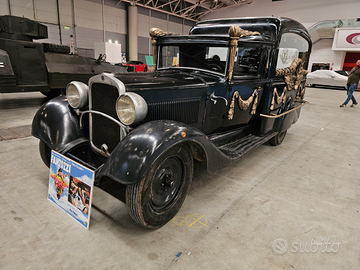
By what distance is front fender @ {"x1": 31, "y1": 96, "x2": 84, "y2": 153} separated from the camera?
8.16 ft

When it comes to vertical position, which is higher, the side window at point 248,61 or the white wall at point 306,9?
the white wall at point 306,9

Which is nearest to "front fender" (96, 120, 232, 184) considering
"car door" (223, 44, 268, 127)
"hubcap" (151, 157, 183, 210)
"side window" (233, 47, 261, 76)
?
"hubcap" (151, 157, 183, 210)

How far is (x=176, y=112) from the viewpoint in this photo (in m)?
2.46

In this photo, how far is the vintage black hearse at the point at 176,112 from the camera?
1.90m

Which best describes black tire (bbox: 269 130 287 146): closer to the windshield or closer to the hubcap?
the windshield

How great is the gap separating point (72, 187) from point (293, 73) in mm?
3889

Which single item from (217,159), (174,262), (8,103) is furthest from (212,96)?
(8,103)

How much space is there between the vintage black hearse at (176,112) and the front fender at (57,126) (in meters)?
0.01

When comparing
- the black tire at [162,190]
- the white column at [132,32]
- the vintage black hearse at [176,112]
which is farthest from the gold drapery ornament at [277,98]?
the white column at [132,32]

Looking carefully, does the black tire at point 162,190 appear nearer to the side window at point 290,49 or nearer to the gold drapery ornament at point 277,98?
the gold drapery ornament at point 277,98

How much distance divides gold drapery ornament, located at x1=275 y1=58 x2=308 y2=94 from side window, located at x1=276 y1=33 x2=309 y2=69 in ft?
0.22

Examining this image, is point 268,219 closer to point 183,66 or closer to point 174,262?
point 174,262

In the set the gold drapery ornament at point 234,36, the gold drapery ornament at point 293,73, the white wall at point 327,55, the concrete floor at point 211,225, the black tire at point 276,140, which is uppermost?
the white wall at point 327,55

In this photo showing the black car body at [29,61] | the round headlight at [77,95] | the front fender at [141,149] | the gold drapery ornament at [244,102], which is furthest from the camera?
the black car body at [29,61]
